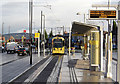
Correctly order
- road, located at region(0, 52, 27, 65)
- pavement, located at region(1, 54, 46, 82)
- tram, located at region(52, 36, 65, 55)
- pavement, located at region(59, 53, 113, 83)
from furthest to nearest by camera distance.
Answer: tram, located at region(52, 36, 65, 55), road, located at region(0, 52, 27, 65), pavement, located at region(1, 54, 46, 82), pavement, located at region(59, 53, 113, 83)

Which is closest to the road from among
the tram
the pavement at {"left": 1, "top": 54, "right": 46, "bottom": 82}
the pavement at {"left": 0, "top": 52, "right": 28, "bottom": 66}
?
the pavement at {"left": 0, "top": 52, "right": 28, "bottom": 66}

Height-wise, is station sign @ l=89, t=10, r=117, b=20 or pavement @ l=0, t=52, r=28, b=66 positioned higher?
station sign @ l=89, t=10, r=117, b=20

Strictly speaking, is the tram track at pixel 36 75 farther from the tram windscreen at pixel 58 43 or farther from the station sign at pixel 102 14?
the tram windscreen at pixel 58 43

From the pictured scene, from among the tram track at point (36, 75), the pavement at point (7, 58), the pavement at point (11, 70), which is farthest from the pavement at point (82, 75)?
the pavement at point (7, 58)

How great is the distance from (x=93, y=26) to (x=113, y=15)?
2403 mm

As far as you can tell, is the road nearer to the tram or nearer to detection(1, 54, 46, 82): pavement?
detection(1, 54, 46, 82): pavement

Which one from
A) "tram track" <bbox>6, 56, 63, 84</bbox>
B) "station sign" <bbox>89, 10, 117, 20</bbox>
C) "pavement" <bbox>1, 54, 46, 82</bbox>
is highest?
"station sign" <bbox>89, 10, 117, 20</bbox>

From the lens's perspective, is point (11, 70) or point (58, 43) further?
point (58, 43)

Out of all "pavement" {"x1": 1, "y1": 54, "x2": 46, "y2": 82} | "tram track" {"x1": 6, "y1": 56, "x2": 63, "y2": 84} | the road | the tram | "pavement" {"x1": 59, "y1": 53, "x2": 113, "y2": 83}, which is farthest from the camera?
the tram

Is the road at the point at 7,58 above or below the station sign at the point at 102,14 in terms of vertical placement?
below

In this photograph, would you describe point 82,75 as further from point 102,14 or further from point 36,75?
point 102,14

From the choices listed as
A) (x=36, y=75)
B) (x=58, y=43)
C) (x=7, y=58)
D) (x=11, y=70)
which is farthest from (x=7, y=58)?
(x=36, y=75)

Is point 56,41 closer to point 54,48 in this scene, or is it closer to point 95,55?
point 54,48

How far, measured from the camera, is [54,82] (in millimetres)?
12930
